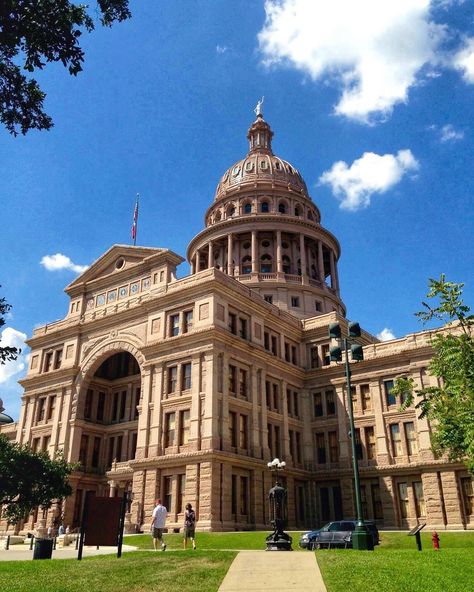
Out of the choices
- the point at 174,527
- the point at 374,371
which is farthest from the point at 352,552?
the point at 374,371

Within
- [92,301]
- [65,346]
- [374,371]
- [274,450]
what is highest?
[92,301]

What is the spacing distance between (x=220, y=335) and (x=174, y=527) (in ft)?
45.4

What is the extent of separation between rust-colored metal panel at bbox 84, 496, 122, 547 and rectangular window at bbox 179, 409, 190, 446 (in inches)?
905

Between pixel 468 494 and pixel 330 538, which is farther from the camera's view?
pixel 468 494

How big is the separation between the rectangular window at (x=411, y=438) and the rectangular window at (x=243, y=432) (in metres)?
13.8

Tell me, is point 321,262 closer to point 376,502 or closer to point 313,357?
point 313,357

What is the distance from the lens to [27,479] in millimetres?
39156

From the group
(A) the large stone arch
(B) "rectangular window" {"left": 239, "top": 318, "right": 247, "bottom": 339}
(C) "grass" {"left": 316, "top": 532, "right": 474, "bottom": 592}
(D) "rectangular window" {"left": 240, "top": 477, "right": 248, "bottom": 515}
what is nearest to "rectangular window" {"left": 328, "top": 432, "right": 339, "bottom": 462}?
(D) "rectangular window" {"left": 240, "top": 477, "right": 248, "bottom": 515}

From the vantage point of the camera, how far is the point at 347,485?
155 feet

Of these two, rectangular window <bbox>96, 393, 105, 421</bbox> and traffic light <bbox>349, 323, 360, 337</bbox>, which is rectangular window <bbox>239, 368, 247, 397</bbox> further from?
traffic light <bbox>349, 323, 360, 337</bbox>

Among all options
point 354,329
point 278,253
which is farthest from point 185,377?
point 278,253

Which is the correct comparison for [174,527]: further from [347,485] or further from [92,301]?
[92,301]

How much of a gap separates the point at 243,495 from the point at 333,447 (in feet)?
40.6

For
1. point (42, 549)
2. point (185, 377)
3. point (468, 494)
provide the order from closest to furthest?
point (42, 549), point (468, 494), point (185, 377)
